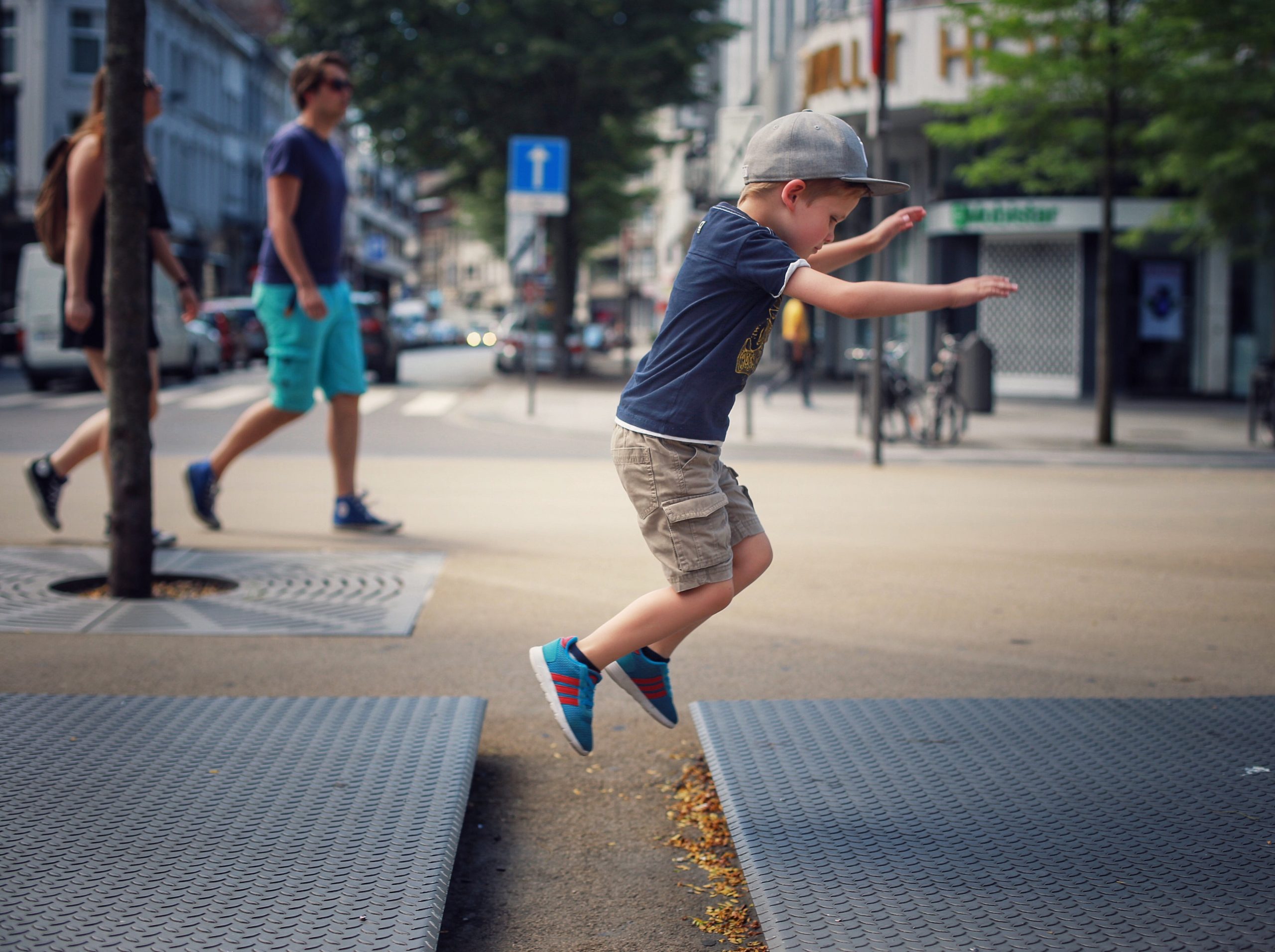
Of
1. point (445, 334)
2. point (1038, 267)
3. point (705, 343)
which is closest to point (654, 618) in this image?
point (705, 343)

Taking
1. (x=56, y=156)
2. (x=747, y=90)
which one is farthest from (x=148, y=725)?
(x=747, y=90)

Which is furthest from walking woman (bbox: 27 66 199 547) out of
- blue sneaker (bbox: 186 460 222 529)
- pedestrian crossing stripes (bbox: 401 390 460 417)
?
pedestrian crossing stripes (bbox: 401 390 460 417)

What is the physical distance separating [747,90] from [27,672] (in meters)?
40.6

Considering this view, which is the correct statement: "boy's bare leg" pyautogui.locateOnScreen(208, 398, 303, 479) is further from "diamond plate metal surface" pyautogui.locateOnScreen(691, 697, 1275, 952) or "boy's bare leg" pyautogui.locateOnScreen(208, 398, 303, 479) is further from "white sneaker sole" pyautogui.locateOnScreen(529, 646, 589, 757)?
"white sneaker sole" pyautogui.locateOnScreen(529, 646, 589, 757)

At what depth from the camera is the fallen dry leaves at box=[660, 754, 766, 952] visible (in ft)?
8.78

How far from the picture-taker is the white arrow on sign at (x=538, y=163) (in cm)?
1880

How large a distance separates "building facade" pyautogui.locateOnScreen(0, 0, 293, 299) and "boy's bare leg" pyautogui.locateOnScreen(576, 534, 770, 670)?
2828 centimetres

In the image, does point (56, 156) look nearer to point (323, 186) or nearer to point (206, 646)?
point (323, 186)

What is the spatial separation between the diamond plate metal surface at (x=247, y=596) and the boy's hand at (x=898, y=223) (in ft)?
7.59

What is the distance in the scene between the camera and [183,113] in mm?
54125

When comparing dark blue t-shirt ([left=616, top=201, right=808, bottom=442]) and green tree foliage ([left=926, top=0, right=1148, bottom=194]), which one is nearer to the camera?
dark blue t-shirt ([left=616, top=201, right=808, bottom=442])

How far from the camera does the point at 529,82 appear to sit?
30.0 metres

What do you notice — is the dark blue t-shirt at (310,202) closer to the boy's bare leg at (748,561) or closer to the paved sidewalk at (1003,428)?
the boy's bare leg at (748,561)

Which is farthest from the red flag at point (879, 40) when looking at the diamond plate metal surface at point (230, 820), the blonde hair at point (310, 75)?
the diamond plate metal surface at point (230, 820)
